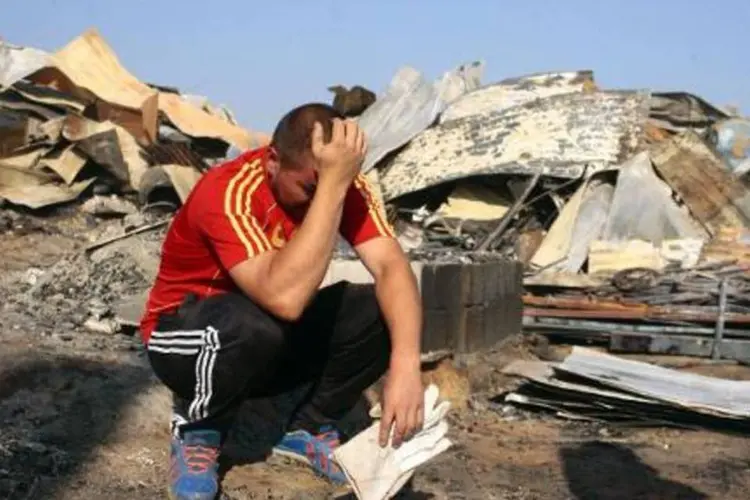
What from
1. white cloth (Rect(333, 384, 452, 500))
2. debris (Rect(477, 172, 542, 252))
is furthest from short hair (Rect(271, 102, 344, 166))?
debris (Rect(477, 172, 542, 252))

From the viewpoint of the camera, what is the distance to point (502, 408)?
214 inches

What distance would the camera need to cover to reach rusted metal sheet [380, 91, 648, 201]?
9.10 m

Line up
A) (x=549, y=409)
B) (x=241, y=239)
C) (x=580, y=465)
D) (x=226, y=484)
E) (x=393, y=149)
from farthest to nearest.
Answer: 1. (x=393, y=149)
2. (x=549, y=409)
3. (x=580, y=465)
4. (x=226, y=484)
5. (x=241, y=239)

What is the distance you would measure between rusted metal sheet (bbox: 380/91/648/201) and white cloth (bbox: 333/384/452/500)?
6164mm

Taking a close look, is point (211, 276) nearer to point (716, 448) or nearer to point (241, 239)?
point (241, 239)

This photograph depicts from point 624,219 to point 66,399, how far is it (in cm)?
549

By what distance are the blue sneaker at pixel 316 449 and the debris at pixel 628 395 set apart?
1672mm

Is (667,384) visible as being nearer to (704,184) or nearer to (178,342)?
(178,342)

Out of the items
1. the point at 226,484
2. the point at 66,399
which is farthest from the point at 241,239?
the point at 66,399

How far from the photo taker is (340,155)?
9.79 ft

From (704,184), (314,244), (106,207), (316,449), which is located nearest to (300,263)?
(314,244)

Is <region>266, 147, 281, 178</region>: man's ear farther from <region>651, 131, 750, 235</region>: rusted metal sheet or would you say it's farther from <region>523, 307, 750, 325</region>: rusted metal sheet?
<region>651, 131, 750, 235</region>: rusted metal sheet

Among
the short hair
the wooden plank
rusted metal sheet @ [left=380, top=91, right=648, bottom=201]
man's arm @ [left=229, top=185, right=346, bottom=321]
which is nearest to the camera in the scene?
man's arm @ [left=229, top=185, right=346, bottom=321]

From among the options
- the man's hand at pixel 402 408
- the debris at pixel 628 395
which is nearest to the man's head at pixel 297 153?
the man's hand at pixel 402 408
